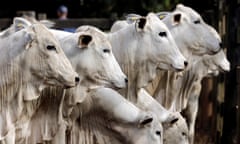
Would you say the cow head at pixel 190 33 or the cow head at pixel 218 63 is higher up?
the cow head at pixel 190 33

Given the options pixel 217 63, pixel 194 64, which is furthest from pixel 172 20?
pixel 217 63

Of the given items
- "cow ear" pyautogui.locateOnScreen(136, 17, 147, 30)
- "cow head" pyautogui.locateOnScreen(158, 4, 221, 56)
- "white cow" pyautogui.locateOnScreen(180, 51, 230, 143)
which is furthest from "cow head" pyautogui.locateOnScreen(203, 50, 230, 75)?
"cow ear" pyautogui.locateOnScreen(136, 17, 147, 30)

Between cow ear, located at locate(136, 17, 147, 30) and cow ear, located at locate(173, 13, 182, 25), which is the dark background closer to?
cow ear, located at locate(173, 13, 182, 25)

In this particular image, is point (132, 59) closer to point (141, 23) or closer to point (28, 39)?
point (141, 23)

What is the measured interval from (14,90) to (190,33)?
2232 mm

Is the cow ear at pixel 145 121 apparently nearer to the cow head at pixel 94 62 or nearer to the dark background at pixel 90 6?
the cow head at pixel 94 62

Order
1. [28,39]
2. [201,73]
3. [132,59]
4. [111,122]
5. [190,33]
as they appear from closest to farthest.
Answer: [28,39]
[111,122]
[132,59]
[190,33]
[201,73]

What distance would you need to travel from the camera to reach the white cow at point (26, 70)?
4.81 meters

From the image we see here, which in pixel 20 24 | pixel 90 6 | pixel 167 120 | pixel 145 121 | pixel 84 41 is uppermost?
pixel 20 24

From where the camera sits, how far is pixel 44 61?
4.86m

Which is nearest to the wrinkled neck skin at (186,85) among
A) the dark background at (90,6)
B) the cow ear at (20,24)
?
the cow ear at (20,24)

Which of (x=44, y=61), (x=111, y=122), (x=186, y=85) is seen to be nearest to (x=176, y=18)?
(x=186, y=85)

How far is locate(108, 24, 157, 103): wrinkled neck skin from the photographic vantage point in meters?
5.79

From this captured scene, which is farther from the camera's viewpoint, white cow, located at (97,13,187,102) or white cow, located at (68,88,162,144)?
white cow, located at (97,13,187,102)
